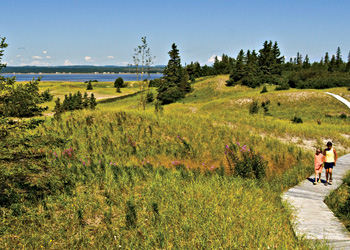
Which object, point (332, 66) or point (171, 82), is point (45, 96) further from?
point (332, 66)

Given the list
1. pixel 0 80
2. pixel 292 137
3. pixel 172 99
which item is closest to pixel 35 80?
pixel 0 80

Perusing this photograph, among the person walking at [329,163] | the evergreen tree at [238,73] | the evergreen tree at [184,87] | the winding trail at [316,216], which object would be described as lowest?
the winding trail at [316,216]

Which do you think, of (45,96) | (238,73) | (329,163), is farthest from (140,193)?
(238,73)

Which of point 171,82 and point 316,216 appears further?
point 171,82

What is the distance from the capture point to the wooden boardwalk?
4.16m

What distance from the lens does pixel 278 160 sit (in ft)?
30.0

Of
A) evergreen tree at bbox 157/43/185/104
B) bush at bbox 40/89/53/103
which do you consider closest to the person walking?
bush at bbox 40/89/53/103

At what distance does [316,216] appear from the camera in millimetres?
4902

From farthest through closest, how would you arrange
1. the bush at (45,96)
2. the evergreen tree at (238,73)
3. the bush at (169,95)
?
the evergreen tree at (238,73)
the bush at (169,95)
the bush at (45,96)

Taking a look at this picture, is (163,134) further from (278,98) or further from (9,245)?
(278,98)

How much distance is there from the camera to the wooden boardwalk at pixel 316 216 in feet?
13.7

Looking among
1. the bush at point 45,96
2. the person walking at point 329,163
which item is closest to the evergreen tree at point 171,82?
the person walking at point 329,163

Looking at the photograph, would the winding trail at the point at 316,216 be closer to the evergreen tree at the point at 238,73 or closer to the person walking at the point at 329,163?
the person walking at the point at 329,163

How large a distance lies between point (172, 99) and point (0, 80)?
46.5m
